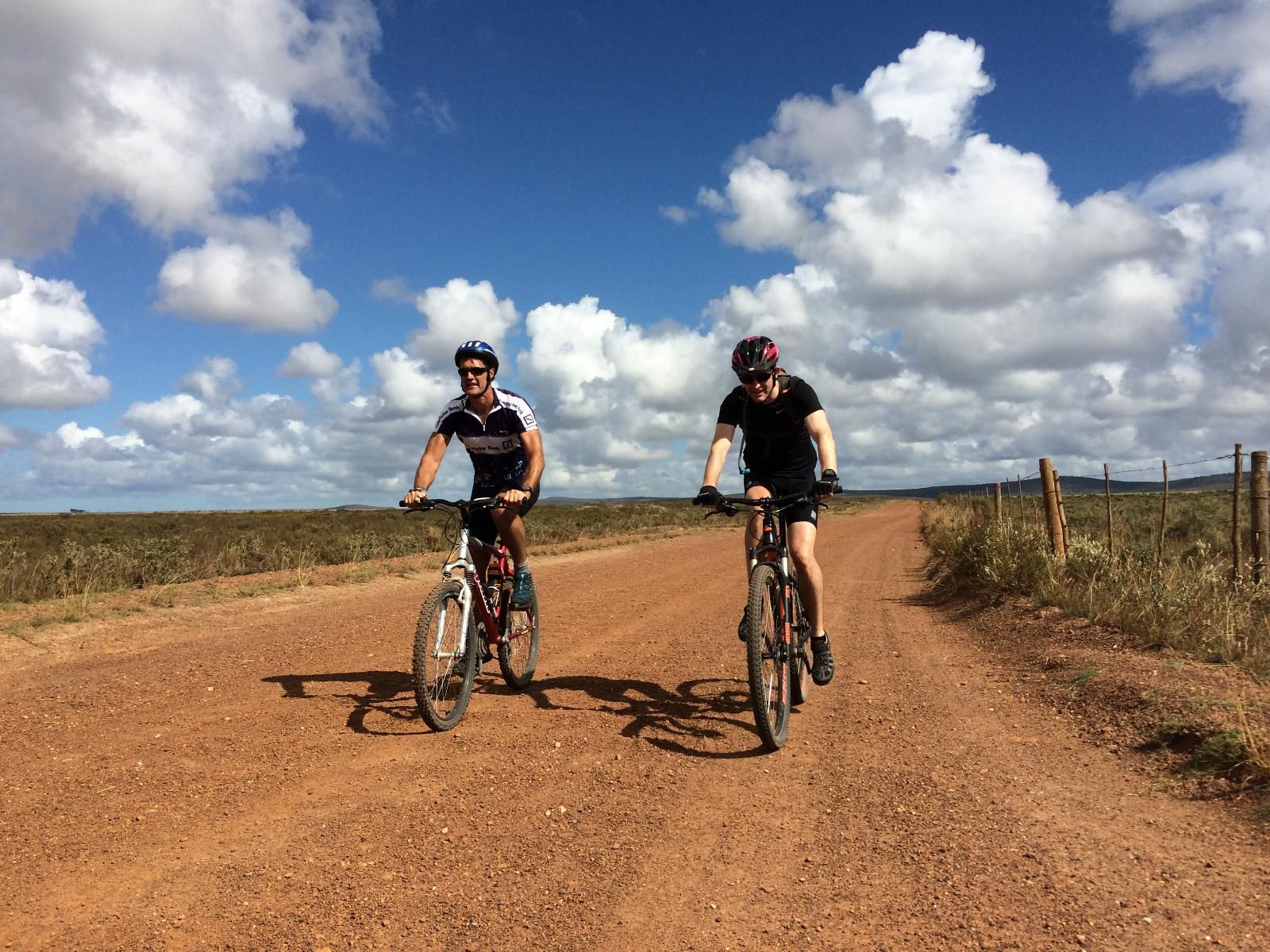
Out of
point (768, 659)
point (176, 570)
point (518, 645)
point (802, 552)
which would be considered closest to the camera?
point (768, 659)

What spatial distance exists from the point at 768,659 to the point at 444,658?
1.92 metres

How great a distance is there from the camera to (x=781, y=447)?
5.09 m

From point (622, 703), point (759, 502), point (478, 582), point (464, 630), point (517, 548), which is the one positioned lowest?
point (622, 703)

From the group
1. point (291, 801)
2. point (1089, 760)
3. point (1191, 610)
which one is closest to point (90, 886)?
point (291, 801)

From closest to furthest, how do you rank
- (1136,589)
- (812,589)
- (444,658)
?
(444,658) < (812,589) < (1136,589)

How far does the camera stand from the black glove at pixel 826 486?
A: 14.8 feet

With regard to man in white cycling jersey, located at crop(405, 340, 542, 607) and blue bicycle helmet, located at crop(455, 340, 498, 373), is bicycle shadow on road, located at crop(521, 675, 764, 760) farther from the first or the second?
blue bicycle helmet, located at crop(455, 340, 498, 373)

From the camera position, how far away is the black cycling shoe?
16.6ft

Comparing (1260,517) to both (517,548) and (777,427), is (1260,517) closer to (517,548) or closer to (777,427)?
(777,427)

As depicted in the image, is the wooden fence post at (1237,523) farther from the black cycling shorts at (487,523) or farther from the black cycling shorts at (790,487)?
the black cycling shorts at (487,523)

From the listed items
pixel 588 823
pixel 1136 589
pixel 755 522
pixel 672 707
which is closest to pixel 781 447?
pixel 755 522

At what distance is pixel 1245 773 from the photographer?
3525mm

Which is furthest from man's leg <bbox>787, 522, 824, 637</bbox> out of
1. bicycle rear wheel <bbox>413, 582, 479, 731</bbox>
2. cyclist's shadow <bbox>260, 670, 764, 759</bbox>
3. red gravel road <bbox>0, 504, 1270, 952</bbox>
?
bicycle rear wheel <bbox>413, 582, 479, 731</bbox>

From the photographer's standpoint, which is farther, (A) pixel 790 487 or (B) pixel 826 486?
(A) pixel 790 487
